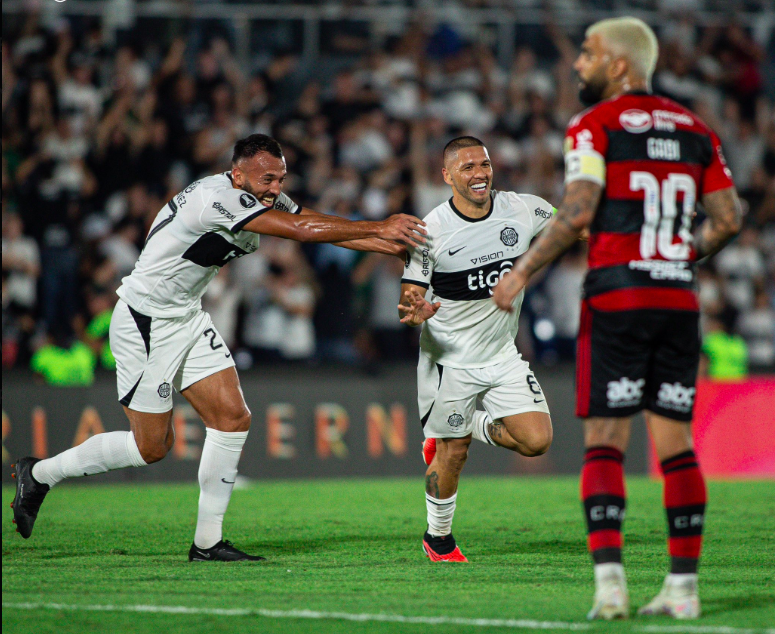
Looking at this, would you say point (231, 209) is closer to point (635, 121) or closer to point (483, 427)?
point (483, 427)

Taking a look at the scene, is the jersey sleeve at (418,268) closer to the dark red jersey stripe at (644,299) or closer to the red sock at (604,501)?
the dark red jersey stripe at (644,299)

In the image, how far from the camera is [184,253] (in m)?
6.60

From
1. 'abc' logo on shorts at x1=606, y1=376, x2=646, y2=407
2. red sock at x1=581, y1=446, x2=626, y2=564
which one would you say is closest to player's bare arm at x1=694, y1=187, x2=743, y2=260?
'abc' logo on shorts at x1=606, y1=376, x2=646, y2=407

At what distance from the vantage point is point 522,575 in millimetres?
5703

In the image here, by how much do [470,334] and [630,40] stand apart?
8.77 ft

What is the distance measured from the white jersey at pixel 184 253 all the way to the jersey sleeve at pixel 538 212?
181cm

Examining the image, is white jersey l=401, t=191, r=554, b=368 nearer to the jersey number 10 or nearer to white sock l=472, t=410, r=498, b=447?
white sock l=472, t=410, r=498, b=447

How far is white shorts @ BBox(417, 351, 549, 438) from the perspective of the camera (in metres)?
6.80

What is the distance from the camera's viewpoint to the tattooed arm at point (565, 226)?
4.44 m

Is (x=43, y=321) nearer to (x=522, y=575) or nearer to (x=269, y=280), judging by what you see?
(x=269, y=280)

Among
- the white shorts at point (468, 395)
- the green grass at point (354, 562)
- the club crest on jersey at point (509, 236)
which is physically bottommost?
the green grass at point (354, 562)

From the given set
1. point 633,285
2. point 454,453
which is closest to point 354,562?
point 454,453

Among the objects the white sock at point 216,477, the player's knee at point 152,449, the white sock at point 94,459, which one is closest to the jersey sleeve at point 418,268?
the white sock at point 216,477

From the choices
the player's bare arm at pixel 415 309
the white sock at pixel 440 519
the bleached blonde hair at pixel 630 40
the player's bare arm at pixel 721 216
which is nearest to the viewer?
the bleached blonde hair at pixel 630 40
